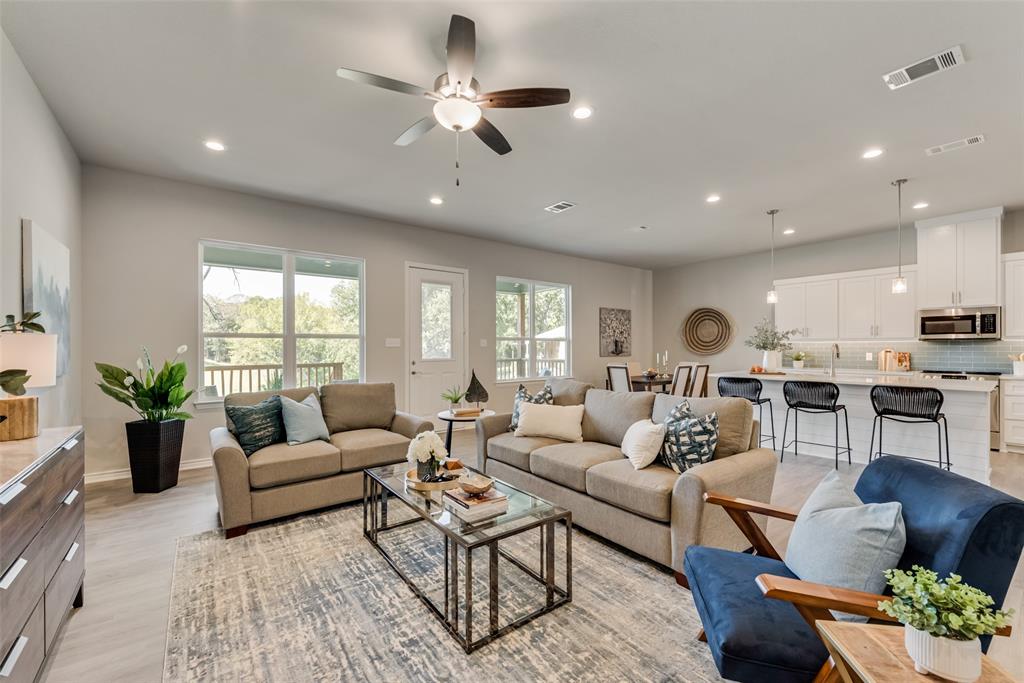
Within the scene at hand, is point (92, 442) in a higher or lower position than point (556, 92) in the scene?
lower

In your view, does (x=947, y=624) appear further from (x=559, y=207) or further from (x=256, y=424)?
(x=559, y=207)

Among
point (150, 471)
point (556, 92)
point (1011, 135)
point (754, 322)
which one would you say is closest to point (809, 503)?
point (556, 92)

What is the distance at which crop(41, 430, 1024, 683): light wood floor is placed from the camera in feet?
5.63

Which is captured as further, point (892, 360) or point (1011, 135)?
point (892, 360)

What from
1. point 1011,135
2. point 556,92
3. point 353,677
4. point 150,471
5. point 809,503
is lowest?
point 353,677

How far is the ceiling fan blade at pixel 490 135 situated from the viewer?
243cm

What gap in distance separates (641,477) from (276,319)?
4.20 metres

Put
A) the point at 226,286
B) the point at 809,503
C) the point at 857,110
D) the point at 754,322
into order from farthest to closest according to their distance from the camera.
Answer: the point at 754,322 → the point at 226,286 → the point at 857,110 → the point at 809,503

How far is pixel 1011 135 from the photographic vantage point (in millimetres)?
3250

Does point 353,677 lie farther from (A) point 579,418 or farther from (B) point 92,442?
(B) point 92,442

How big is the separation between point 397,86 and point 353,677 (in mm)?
2596

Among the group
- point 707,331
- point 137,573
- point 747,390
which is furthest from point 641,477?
point 707,331

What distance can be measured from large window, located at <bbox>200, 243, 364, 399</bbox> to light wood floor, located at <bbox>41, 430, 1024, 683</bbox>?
3.73ft

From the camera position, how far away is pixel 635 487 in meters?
2.38
